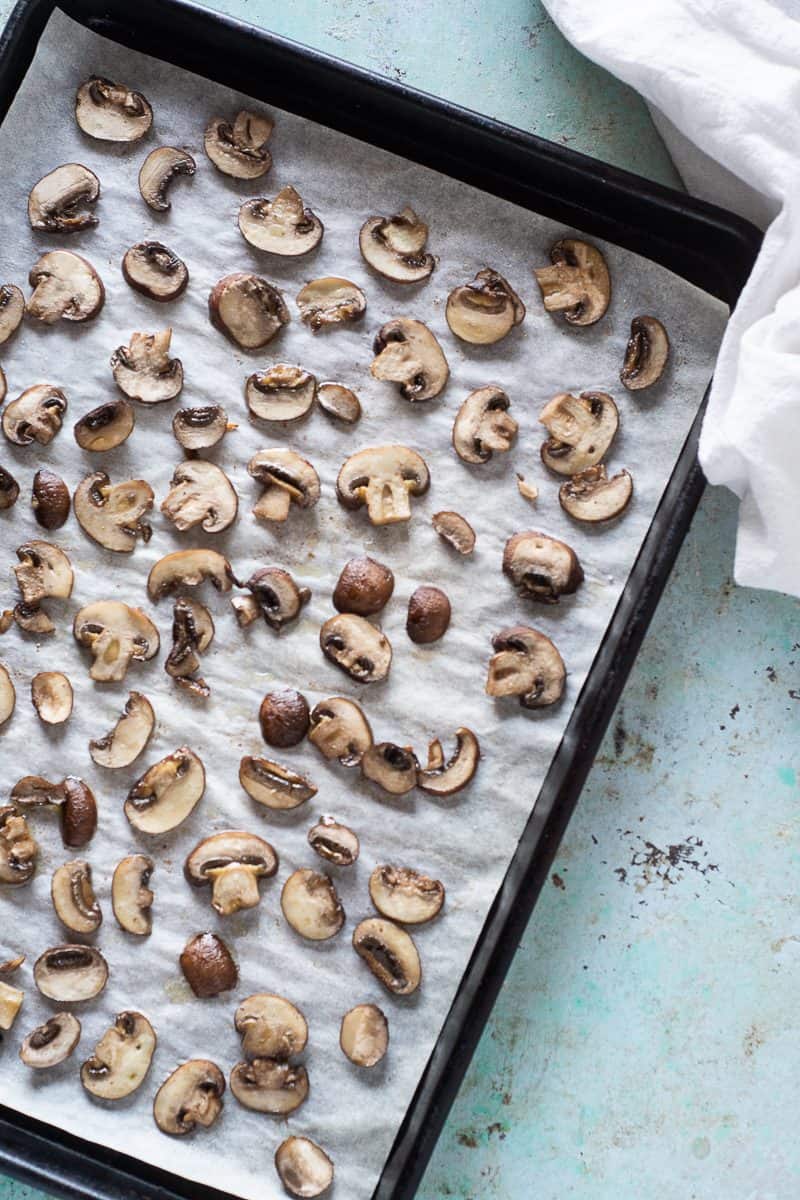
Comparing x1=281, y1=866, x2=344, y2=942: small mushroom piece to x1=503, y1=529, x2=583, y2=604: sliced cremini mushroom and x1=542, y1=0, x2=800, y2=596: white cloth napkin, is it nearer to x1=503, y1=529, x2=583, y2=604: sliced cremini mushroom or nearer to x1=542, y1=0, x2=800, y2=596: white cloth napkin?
x1=503, y1=529, x2=583, y2=604: sliced cremini mushroom

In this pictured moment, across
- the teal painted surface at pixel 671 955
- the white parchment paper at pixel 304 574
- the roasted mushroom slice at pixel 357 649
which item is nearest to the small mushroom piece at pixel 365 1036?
the white parchment paper at pixel 304 574

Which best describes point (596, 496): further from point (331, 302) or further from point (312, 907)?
point (312, 907)

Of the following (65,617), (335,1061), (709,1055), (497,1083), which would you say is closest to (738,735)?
(709,1055)

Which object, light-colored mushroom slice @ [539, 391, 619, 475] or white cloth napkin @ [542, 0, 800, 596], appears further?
light-colored mushroom slice @ [539, 391, 619, 475]

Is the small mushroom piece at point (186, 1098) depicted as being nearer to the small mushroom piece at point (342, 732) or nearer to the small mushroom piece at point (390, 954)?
the small mushroom piece at point (390, 954)

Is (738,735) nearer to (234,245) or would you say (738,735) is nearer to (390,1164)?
(390,1164)

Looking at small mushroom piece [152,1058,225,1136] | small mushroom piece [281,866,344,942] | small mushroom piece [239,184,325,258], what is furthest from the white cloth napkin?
small mushroom piece [152,1058,225,1136]
